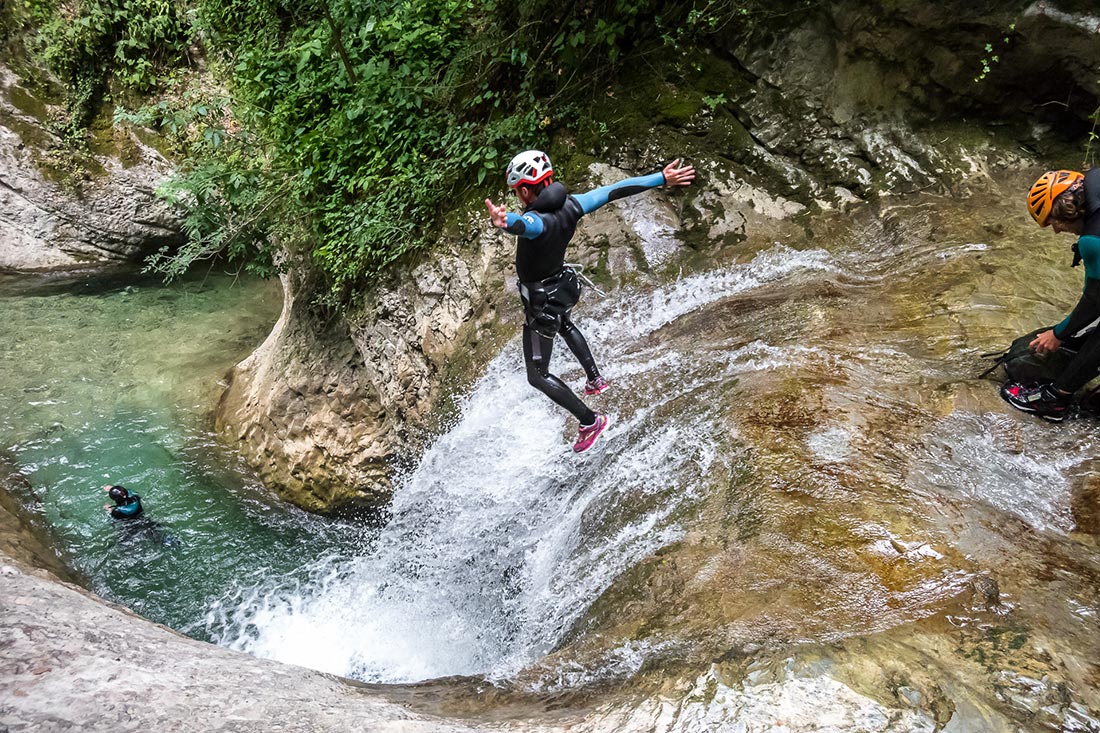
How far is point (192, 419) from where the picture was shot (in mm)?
9164

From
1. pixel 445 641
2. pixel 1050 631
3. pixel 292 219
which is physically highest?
pixel 292 219

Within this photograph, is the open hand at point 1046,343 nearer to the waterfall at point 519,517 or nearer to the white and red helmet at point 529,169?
the waterfall at point 519,517

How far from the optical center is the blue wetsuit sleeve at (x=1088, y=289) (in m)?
3.24

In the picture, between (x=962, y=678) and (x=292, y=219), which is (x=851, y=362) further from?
(x=292, y=219)

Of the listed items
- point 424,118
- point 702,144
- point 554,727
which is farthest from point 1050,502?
point 424,118

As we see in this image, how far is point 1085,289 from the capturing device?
3.39 meters

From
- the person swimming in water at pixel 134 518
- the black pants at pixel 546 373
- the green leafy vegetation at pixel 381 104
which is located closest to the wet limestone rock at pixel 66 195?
the green leafy vegetation at pixel 381 104

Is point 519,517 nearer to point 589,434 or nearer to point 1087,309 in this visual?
point 589,434

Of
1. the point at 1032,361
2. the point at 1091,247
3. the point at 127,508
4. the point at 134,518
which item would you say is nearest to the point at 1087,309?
the point at 1091,247

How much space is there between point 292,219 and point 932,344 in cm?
649

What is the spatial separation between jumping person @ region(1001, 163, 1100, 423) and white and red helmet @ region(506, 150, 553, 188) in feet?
8.29

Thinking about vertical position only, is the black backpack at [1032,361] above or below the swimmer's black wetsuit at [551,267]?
below

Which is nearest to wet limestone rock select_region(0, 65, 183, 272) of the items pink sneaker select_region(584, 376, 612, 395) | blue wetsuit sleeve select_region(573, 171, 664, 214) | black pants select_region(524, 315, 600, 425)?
black pants select_region(524, 315, 600, 425)

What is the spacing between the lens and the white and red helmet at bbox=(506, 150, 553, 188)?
400 cm
